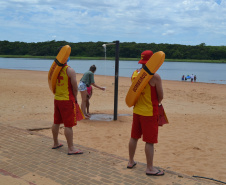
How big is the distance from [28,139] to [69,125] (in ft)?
4.78

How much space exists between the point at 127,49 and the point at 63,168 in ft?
290

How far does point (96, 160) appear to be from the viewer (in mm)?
5145

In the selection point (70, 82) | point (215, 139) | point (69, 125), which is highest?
point (70, 82)

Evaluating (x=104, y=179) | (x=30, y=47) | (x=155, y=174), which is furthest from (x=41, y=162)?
(x=30, y=47)

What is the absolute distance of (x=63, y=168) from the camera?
4758mm

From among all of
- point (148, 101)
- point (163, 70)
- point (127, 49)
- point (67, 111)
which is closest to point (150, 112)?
point (148, 101)

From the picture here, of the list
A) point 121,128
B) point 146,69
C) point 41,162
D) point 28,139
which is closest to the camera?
point 146,69

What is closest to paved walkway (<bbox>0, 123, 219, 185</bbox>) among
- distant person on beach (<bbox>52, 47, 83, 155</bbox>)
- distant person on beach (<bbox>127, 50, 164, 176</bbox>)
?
distant person on beach (<bbox>127, 50, 164, 176</bbox>)

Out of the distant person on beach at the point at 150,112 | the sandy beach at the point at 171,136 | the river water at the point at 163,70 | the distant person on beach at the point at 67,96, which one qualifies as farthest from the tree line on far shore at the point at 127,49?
the distant person on beach at the point at 150,112

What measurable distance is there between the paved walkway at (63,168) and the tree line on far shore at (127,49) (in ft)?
262

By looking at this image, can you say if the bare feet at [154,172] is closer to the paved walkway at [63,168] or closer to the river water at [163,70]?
the paved walkway at [63,168]

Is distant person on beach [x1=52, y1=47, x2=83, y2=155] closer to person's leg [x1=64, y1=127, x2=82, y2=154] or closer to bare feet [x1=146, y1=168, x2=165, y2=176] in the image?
person's leg [x1=64, y1=127, x2=82, y2=154]

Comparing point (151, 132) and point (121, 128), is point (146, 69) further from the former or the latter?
point (121, 128)

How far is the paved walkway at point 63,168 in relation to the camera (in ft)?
14.1
